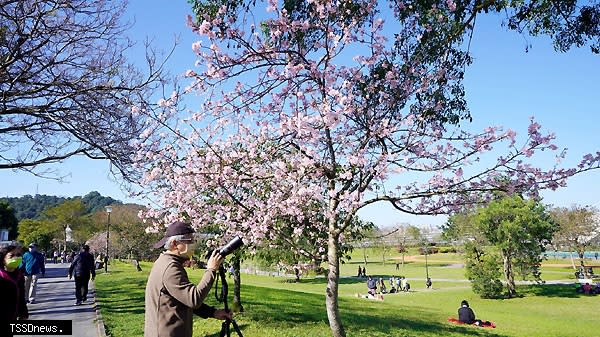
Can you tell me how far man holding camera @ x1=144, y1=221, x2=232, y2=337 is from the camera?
278 cm

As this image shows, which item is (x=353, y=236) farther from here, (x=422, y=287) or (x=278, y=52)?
(x=422, y=287)

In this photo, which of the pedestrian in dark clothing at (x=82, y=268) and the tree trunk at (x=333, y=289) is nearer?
the tree trunk at (x=333, y=289)

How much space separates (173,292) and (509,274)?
91.0ft

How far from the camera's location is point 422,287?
100 ft

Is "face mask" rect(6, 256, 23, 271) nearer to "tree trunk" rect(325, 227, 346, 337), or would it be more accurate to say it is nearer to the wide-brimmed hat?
the wide-brimmed hat

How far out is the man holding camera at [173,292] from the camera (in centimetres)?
278

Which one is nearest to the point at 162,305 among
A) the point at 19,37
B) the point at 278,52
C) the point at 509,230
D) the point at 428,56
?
the point at 278,52

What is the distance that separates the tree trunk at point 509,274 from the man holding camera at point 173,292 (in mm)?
27278

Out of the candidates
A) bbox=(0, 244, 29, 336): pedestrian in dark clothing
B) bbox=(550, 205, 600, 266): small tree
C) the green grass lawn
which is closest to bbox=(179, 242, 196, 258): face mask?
bbox=(0, 244, 29, 336): pedestrian in dark clothing

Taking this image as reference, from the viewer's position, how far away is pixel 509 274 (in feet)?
86.0

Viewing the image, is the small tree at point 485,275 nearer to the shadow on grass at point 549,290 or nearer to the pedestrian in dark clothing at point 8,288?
the shadow on grass at point 549,290

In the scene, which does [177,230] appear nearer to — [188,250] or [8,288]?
[188,250]

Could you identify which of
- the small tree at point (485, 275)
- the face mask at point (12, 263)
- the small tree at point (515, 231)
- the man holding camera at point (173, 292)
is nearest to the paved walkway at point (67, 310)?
the face mask at point (12, 263)

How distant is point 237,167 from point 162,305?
10.1 ft
